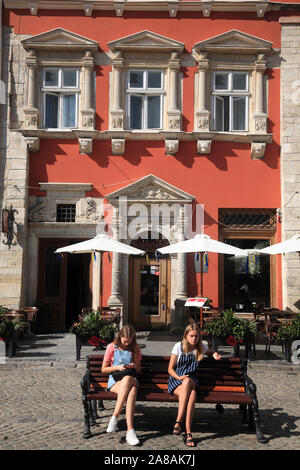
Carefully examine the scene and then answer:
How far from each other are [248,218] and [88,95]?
6.15 m

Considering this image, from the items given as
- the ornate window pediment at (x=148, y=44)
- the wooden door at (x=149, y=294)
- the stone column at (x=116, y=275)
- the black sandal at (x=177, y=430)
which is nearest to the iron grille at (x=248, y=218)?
the wooden door at (x=149, y=294)

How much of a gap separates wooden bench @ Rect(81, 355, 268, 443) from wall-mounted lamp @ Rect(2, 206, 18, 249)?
8.90m

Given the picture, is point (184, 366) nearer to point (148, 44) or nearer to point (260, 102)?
point (260, 102)

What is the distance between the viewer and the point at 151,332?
14.8m

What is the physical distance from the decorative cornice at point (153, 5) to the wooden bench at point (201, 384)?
485 inches

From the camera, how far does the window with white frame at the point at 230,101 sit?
15.3 meters

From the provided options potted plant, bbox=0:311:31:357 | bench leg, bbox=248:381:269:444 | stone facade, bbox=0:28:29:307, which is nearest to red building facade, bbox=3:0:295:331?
stone facade, bbox=0:28:29:307

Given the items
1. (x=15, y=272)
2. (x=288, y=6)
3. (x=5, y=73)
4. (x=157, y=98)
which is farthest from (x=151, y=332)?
(x=288, y=6)

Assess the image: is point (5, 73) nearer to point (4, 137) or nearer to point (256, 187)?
point (4, 137)

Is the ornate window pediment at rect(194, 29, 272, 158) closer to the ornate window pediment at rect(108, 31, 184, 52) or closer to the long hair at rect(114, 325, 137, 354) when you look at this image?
the ornate window pediment at rect(108, 31, 184, 52)

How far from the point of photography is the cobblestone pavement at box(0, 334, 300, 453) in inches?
215

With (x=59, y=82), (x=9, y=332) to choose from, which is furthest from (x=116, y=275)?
(x=59, y=82)

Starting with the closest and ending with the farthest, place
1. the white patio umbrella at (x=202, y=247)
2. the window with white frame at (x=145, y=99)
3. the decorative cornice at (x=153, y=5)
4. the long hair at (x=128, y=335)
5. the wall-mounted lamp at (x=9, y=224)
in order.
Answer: the long hair at (x=128, y=335), the white patio umbrella at (x=202, y=247), the wall-mounted lamp at (x=9, y=224), the decorative cornice at (x=153, y=5), the window with white frame at (x=145, y=99)

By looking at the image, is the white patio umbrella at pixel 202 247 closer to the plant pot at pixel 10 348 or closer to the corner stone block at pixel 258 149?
the plant pot at pixel 10 348
